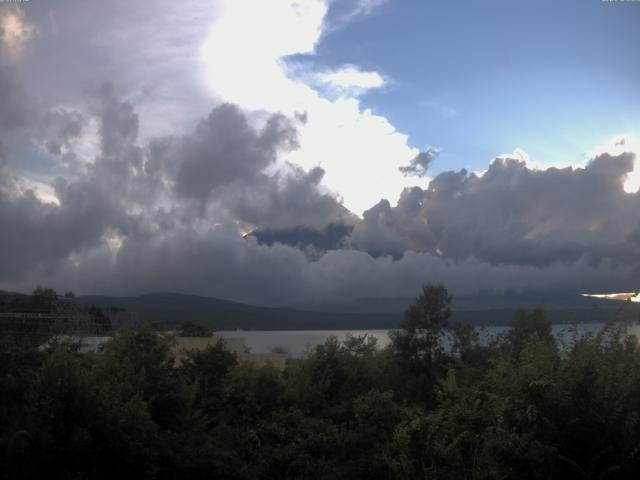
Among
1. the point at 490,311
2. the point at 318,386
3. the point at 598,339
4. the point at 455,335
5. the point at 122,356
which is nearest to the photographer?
the point at 598,339

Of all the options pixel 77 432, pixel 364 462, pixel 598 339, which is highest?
pixel 598 339

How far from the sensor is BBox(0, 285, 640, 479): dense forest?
32.8 feet

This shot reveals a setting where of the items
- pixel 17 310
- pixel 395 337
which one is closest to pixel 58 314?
pixel 17 310

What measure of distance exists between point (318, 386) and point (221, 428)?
4612mm

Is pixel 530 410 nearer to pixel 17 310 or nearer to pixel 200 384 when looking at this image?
pixel 200 384

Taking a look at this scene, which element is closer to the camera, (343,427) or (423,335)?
(343,427)

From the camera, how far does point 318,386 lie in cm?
1967

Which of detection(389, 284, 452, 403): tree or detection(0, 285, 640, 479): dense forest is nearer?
detection(0, 285, 640, 479): dense forest

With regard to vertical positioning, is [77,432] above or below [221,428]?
above

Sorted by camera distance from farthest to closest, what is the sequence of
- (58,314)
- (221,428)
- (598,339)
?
(58,314) < (221,428) < (598,339)

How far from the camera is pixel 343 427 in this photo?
1416cm

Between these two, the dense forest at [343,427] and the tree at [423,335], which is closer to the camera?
the dense forest at [343,427]

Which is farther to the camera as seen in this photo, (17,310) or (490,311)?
(490,311)

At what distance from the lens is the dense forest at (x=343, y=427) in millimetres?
10000
